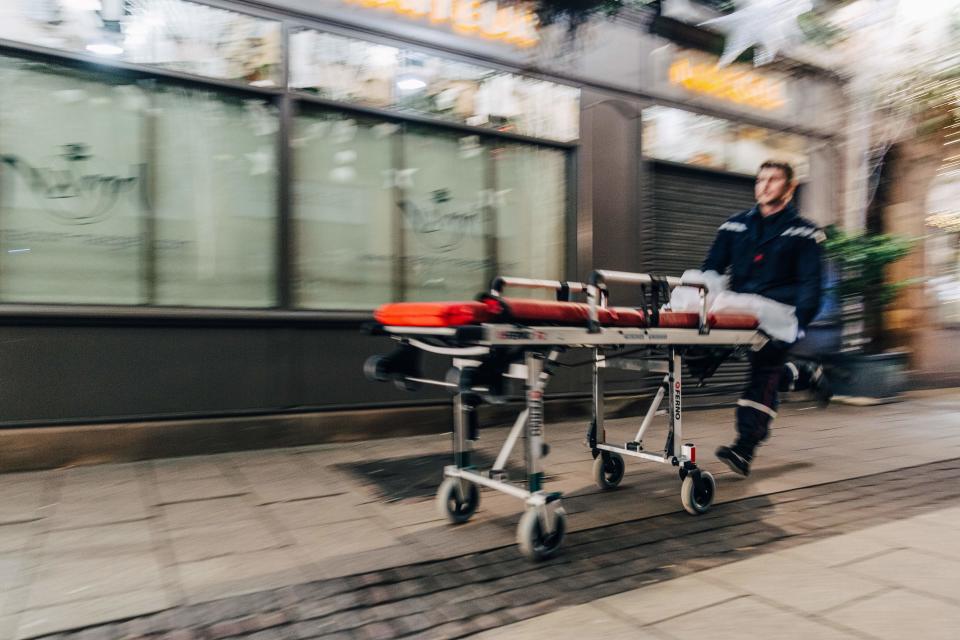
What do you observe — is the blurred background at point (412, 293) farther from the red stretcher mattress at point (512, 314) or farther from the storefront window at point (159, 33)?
the red stretcher mattress at point (512, 314)

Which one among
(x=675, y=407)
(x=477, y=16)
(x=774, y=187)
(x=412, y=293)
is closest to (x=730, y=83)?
(x=477, y=16)

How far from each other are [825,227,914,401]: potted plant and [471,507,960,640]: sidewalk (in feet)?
21.0

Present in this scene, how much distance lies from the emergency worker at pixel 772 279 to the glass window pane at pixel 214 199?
4.07 m

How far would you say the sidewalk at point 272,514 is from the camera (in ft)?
10.2

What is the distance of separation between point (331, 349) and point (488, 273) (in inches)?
79.7

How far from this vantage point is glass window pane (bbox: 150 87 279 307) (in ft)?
19.7

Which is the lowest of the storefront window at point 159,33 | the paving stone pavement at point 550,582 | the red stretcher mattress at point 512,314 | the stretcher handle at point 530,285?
the paving stone pavement at point 550,582

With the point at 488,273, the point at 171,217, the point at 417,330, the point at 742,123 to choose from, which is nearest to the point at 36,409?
the point at 171,217

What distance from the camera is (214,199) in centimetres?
623

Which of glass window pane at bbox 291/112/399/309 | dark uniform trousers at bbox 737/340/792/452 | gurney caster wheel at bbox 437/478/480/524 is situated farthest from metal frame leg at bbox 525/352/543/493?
glass window pane at bbox 291/112/399/309

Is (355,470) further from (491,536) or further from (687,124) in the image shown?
(687,124)

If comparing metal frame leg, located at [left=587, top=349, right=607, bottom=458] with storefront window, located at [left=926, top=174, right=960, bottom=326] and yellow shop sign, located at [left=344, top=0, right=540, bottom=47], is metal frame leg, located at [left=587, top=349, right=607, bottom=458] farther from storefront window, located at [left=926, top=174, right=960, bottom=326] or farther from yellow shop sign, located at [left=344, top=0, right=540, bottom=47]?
storefront window, located at [left=926, top=174, right=960, bottom=326]

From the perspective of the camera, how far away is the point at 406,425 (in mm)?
6836

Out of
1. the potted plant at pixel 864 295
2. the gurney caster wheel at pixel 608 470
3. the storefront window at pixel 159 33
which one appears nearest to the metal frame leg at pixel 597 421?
the gurney caster wheel at pixel 608 470
